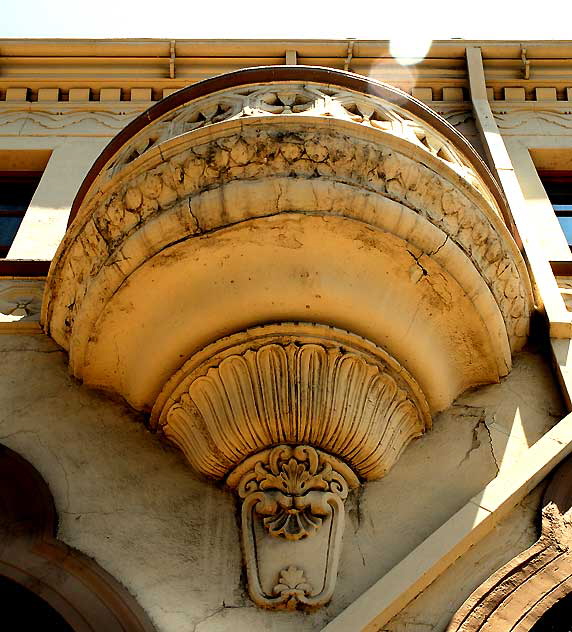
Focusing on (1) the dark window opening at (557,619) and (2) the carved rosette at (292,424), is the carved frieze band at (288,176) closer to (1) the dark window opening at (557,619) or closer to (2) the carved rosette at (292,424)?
(2) the carved rosette at (292,424)

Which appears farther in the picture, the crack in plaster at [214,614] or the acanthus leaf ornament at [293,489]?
the acanthus leaf ornament at [293,489]

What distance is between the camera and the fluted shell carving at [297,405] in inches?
192

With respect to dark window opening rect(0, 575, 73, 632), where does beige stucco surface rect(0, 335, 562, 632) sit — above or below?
above

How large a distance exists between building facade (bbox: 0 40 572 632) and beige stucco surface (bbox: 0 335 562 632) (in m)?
0.01

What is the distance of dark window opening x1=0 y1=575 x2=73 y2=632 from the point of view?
4414mm

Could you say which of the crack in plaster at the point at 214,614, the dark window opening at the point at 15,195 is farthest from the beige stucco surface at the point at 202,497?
the dark window opening at the point at 15,195

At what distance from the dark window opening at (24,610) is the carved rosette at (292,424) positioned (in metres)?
0.90

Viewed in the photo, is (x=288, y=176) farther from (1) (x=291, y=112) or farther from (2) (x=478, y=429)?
(2) (x=478, y=429)

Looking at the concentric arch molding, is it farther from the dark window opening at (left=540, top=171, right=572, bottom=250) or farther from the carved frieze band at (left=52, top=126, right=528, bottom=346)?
the dark window opening at (left=540, top=171, right=572, bottom=250)

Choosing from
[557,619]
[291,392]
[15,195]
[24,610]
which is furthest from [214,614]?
[15,195]

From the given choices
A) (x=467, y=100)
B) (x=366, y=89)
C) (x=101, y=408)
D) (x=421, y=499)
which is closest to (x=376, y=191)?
(x=366, y=89)

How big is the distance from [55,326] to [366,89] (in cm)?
228

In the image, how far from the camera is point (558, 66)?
9539 mm

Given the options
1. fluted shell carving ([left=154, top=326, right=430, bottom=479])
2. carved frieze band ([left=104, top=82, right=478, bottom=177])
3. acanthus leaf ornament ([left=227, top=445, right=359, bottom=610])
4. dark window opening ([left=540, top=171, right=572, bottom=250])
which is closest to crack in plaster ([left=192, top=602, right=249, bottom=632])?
acanthus leaf ornament ([left=227, top=445, right=359, bottom=610])
